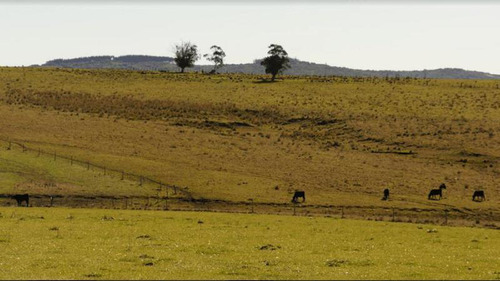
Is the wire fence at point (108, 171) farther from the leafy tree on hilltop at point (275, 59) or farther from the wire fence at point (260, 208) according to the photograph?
the leafy tree on hilltop at point (275, 59)

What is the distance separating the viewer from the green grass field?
81.4 ft

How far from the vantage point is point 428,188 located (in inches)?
2589

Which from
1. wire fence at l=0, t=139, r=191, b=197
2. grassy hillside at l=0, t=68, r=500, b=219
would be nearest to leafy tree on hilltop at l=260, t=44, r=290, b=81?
grassy hillside at l=0, t=68, r=500, b=219

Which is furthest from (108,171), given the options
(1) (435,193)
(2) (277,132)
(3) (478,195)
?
(3) (478,195)

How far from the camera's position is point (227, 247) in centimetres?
3241

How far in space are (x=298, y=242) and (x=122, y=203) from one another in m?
25.0

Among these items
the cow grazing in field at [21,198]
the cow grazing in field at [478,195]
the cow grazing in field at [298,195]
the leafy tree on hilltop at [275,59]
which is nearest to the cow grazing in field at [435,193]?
the cow grazing in field at [478,195]

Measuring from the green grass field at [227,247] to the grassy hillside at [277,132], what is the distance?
14518mm

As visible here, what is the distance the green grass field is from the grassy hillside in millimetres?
14518

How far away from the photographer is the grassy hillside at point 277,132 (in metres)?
65.9

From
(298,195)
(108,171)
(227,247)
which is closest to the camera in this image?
(227,247)

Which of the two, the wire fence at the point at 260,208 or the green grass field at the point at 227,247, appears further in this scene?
the wire fence at the point at 260,208

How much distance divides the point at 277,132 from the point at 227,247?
215 feet

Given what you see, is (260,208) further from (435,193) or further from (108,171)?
(108,171)
